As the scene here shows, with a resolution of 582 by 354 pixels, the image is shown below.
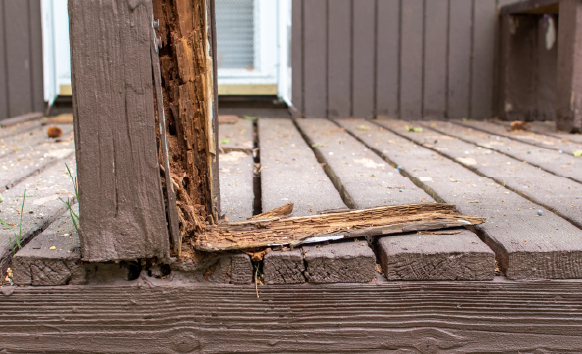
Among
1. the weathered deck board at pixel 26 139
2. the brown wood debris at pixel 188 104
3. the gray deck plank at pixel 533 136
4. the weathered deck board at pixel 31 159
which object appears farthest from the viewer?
the gray deck plank at pixel 533 136

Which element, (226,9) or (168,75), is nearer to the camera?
(168,75)

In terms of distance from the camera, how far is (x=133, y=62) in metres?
1.19

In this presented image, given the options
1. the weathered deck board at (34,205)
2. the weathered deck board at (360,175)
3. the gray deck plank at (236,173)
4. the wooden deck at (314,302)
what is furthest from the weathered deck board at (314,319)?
the weathered deck board at (360,175)

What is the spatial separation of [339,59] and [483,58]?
1297 millimetres

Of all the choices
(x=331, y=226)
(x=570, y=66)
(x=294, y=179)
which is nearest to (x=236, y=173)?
(x=294, y=179)

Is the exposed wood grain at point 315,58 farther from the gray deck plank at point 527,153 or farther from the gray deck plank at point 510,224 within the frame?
the gray deck plank at point 510,224

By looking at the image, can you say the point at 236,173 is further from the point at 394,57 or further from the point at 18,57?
the point at 18,57

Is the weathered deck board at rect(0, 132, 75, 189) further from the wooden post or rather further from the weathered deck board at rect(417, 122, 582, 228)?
the wooden post

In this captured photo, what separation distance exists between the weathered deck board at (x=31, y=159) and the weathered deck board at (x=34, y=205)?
0.20 ft

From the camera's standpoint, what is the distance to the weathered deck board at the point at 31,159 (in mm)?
2245

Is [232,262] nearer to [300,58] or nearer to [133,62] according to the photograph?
[133,62]

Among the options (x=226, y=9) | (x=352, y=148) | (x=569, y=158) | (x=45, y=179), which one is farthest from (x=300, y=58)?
(x=45, y=179)

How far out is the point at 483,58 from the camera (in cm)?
480

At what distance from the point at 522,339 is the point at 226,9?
4.26 meters
